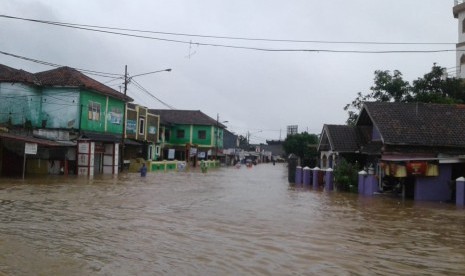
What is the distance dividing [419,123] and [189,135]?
1751 inches

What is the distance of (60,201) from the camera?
1652 cm

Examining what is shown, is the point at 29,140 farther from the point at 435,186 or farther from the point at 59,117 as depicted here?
the point at 435,186

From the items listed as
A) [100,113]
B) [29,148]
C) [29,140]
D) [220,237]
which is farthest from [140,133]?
[220,237]

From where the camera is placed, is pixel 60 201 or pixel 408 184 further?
pixel 408 184

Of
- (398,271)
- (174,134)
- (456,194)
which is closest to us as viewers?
(398,271)

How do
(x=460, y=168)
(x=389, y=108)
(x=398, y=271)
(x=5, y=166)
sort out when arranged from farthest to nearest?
(x=5, y=166) < (x=389, y=108) < (x=460, y=168) < (x=398, y=271)

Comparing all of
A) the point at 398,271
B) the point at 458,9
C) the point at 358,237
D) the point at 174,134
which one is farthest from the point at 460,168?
the point at 174,134

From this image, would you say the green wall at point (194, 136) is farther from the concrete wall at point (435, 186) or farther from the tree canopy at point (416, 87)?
the concrete wall at point (435, 186)

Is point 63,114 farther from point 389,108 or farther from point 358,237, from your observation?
point 358,237

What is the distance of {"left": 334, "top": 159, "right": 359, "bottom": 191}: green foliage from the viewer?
25062 millimetres

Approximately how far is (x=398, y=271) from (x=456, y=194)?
14028mm

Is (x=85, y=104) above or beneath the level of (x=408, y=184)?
above

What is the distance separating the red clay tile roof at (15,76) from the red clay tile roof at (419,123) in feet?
78.1

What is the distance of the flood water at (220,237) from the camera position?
788 centimetres
